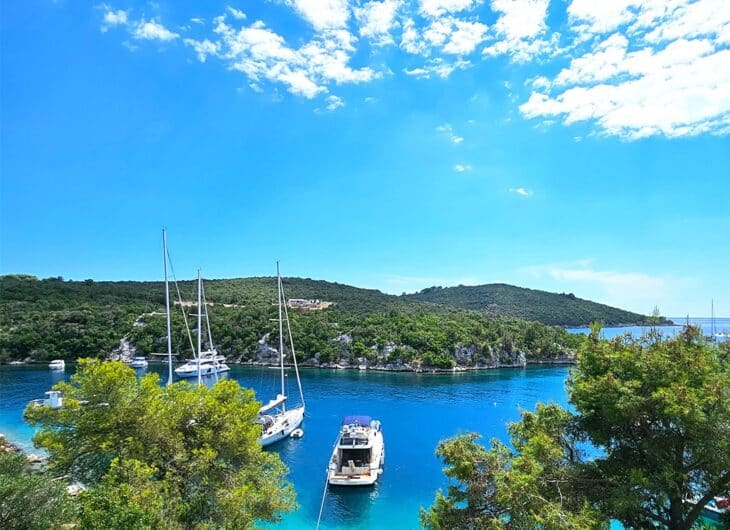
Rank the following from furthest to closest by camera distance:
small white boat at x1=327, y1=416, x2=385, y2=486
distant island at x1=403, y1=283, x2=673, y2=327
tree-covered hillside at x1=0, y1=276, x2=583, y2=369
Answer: distant island at x1=403, y1=283, x2=673, y2=327
tree-covered hillside at x1=0, y1=276, x2=583, y2=369
small white boat at x1=327, y1=416, x2=385, y2=486

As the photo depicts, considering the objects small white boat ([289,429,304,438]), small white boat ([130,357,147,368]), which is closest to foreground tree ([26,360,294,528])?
small white boat ([289,429,304,438])

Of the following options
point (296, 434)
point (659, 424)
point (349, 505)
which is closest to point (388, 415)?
point (296, 434)

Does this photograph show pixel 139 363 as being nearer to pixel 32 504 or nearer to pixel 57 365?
pixel 57 365

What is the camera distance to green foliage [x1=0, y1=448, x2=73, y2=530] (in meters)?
9.80

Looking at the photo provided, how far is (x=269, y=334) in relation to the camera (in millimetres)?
85688

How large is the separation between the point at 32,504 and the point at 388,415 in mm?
39827

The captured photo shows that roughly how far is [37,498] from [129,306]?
101 meters

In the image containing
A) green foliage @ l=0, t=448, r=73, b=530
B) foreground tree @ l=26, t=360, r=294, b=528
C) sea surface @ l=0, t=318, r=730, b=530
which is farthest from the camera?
sea surface @ l=0, t=318, r=730, b=530

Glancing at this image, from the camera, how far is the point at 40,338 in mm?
79438

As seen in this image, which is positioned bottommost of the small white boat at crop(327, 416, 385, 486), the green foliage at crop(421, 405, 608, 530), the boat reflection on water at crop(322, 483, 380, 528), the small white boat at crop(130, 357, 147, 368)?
the boat reflection on water at crop(322, 483, 380, 528)

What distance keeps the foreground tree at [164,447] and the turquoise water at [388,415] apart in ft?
30.7

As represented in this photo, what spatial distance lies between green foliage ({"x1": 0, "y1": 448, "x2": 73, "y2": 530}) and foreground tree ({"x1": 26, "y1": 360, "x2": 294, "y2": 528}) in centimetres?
201

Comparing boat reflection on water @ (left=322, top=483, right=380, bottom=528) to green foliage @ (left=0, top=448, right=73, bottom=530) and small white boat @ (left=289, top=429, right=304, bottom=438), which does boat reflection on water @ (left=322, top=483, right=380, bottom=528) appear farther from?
green foliage @ (left=0, top=448, right=73, bottom=530)

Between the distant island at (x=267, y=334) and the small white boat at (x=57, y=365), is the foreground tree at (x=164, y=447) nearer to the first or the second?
the distant island at (x=267, y=334)
